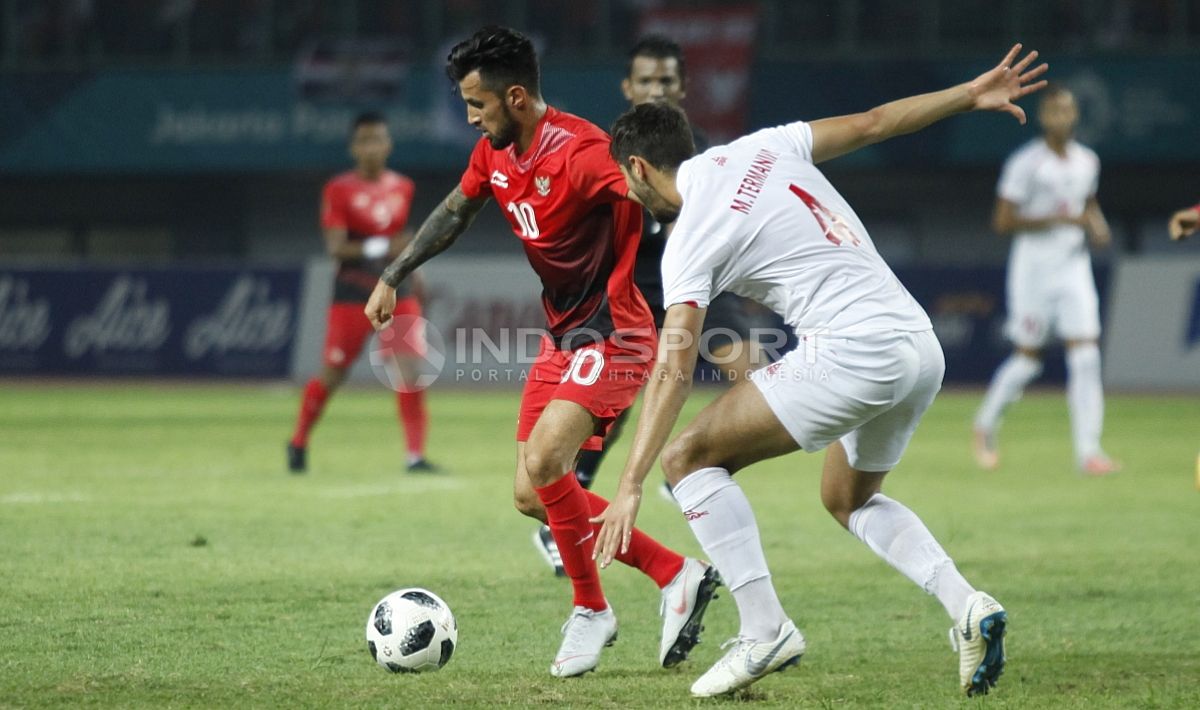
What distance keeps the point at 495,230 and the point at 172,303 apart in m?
9.14

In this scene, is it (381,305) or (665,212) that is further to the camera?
(381,305)

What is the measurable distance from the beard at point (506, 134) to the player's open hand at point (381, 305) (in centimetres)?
67

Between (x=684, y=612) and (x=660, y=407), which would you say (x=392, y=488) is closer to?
(x=684, y=612)

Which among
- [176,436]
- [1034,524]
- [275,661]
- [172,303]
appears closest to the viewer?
[275,661]

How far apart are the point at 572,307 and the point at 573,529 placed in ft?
2.52

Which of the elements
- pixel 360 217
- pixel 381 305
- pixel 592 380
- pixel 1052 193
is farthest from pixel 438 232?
pixel 1052 193

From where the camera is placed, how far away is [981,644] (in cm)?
440

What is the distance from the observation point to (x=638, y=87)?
742 cm

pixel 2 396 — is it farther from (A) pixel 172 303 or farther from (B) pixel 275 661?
(B) pixel 275 661

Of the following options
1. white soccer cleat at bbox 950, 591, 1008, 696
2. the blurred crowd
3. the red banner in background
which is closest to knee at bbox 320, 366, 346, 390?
white soccer cleat at bbox 950, 591, 1008, 696

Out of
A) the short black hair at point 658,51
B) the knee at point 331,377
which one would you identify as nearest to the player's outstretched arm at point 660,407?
the short black hair at point 658,51

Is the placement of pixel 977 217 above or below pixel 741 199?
below

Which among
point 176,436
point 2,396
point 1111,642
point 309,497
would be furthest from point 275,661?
point 2,396

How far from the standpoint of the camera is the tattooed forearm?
5.60 m
